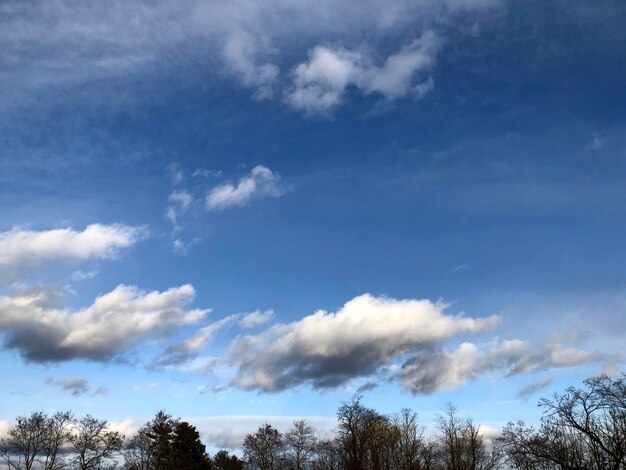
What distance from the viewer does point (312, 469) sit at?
116 m

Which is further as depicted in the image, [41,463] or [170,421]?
[170,421]

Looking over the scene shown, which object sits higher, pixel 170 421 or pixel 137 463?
pixel 170 421

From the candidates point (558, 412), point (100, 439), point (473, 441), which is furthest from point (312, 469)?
point (558, 412)

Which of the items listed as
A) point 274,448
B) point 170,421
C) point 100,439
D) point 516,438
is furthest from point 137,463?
point 516,438

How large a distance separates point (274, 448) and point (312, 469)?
512 inches

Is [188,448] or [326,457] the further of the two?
[326,457]

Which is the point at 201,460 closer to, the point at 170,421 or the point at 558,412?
the point at 170,421

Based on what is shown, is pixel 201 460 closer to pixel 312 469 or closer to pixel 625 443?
pixel 312 469

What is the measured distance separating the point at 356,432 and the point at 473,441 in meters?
24.4

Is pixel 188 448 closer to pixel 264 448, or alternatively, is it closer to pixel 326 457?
pixel 264 448

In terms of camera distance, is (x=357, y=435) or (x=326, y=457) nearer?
(x=357, y=435)

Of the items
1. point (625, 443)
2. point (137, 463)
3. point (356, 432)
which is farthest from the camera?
point (137, 463)

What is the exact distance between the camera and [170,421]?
304 feet

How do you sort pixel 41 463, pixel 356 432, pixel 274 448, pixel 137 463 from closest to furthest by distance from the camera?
pixel 41 463 < pixel 356 432 < pixel 137 463 < pixel 274 448
